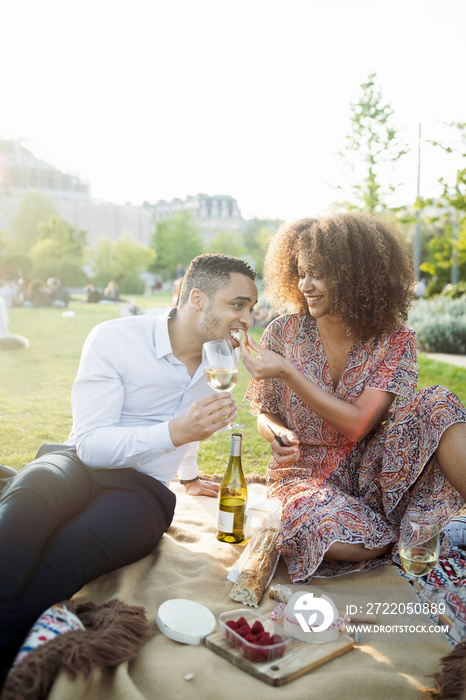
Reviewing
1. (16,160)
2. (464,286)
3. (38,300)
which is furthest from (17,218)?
(464,286)

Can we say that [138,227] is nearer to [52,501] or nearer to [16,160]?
[16,160]

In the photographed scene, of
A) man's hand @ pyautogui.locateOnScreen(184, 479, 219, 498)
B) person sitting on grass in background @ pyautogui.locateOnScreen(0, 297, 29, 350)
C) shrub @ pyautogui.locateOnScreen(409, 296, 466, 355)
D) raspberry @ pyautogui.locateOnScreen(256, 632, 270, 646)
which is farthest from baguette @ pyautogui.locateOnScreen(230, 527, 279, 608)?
shrub @ pyautogui.locateOnScreen(409, 296, 466, 355)

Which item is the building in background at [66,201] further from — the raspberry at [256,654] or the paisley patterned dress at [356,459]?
the raspberry at [256,654]

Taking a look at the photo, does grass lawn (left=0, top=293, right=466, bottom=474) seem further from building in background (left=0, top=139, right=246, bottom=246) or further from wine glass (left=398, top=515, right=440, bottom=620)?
building in background (left=0, top=139, right=246, bottom=246)

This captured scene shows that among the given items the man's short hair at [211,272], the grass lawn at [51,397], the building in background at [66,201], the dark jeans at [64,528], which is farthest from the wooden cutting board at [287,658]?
the building in background at [66,201]

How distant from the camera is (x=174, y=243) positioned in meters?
69.5

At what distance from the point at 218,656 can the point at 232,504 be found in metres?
1.36

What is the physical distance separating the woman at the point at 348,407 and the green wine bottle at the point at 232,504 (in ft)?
0.73

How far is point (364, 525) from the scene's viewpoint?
11.1 ft

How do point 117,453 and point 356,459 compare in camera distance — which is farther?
point 356,459

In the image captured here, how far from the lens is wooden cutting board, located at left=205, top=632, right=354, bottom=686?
8.11ft

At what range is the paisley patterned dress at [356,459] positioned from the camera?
3.42 meters

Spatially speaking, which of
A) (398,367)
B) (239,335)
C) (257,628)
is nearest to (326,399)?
(398,367)

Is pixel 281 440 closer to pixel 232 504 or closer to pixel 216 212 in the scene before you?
pixel 232 504
